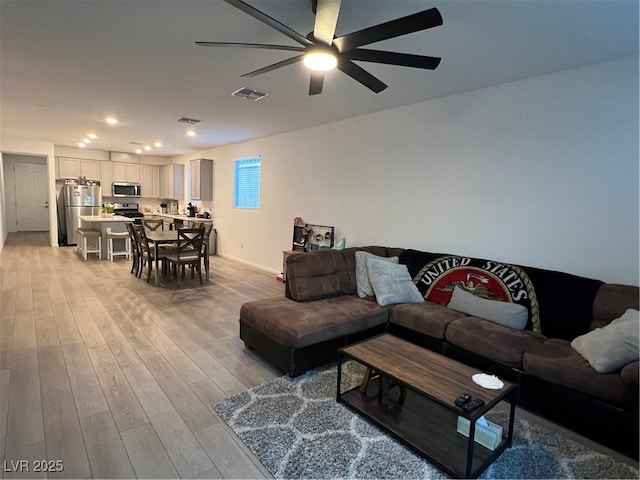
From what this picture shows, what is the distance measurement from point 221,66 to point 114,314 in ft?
9.73

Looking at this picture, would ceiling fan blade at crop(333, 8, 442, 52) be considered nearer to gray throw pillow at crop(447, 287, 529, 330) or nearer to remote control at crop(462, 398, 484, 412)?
remote control at crop(462, 398, 484, 412)

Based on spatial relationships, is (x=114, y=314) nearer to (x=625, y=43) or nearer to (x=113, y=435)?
(x=113, y=435)

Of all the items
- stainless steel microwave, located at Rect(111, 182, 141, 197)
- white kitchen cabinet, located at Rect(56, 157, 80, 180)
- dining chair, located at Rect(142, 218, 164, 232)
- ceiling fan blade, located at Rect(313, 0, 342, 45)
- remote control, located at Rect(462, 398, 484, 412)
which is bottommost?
remote control, located at Rect(462, 398, 484, 412)

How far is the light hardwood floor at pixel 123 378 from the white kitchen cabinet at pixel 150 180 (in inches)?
216

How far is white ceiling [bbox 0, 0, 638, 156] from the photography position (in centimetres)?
204

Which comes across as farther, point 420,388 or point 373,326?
point 373,326

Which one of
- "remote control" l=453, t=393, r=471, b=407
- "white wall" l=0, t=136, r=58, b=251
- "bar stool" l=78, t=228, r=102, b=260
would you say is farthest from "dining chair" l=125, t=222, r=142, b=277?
"remote control" l=453, t=393, r=471, b=407

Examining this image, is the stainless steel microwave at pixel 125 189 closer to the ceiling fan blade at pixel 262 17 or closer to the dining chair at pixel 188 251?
the dining chair at pixel 188 251

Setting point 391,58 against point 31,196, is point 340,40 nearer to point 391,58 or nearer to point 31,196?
point 391,58

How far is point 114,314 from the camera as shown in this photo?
3.86m

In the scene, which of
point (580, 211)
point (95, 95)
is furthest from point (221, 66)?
point (580, 211)

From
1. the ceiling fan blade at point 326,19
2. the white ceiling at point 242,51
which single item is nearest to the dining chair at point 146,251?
the white ceiling at point 242,51

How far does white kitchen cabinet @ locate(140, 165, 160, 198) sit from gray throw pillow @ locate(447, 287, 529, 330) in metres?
9.63

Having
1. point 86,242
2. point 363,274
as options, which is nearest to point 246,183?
point 86,242
